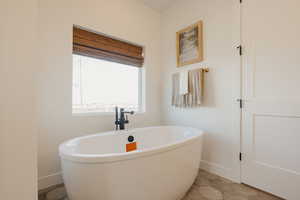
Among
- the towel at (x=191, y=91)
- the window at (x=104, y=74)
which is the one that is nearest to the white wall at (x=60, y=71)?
the window at (x=104, y=74)

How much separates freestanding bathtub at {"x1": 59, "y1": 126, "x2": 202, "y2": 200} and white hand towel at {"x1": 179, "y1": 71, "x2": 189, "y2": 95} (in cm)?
90

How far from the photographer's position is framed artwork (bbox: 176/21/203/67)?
7.14 ft

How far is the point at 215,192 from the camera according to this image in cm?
154

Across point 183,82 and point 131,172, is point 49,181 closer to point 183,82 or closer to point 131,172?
point 131,172

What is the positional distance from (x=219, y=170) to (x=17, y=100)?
7.21 ft

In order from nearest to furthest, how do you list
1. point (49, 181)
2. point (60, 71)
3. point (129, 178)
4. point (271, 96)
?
1. point (129, 178)
2. point (271, 96)
3. point (49, 181)
4. point (60, 71)

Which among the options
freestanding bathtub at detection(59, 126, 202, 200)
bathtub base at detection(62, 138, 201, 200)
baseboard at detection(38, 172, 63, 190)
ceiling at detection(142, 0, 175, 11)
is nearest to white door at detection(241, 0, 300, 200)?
freestanding bathtub at detection(59, 126, 202, 200)

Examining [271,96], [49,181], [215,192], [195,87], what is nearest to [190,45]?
[195,87]

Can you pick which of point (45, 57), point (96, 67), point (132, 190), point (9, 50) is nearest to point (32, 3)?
point (9, 50)

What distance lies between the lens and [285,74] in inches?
56.7

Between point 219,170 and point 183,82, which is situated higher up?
point 183,82

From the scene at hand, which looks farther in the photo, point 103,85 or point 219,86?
point 103,85

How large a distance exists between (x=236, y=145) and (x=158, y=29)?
2.37 meters

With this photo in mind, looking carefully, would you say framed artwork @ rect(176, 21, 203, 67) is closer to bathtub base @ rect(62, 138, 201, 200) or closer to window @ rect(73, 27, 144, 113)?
window @ rect(73, 27, 144, 113)
